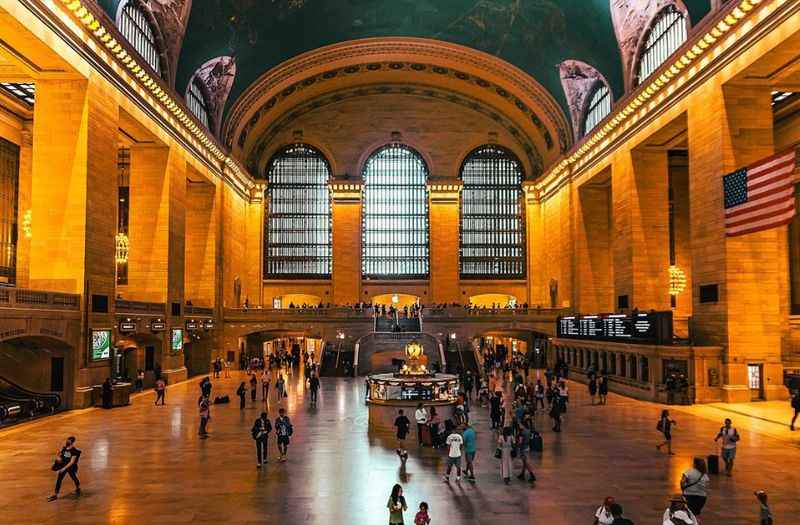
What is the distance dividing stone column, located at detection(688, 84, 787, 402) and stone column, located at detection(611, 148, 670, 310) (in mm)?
6525

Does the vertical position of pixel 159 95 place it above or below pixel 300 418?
above

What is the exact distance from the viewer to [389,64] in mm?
44812

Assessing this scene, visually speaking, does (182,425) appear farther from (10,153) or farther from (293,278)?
(293,278)

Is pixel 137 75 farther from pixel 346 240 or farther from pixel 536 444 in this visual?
pixel 346 240

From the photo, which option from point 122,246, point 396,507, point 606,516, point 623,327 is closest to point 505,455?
point 396,507

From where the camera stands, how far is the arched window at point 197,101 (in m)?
34.1

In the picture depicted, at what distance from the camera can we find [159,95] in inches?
1096

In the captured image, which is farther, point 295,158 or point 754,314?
point 295,158

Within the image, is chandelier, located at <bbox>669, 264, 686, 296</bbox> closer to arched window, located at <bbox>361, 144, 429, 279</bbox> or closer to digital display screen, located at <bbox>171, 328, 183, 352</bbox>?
arched window, located at <bbox>361, 144, 429, 279</bbox>

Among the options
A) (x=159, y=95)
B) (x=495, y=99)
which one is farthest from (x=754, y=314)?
(x=495, y=99)

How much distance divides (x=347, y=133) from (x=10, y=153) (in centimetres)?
2402

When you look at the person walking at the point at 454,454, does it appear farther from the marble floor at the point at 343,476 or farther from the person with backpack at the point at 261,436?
the person with backpack at the point at 261,436

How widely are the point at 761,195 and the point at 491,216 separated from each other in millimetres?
30954

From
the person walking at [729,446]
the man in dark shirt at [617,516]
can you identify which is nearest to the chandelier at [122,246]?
the person walking at [729,446]
